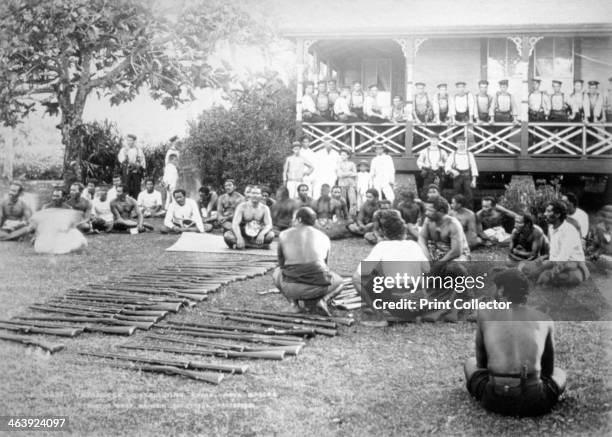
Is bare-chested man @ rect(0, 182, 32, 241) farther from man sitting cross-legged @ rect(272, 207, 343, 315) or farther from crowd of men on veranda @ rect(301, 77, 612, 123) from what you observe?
crowd of men on veranda @ rect(301, 77, 612, 123)

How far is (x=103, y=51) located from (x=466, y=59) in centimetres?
823

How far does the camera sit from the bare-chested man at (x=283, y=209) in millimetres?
7148

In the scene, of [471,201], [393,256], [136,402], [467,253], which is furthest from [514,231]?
[136,402]

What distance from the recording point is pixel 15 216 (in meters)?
5.34

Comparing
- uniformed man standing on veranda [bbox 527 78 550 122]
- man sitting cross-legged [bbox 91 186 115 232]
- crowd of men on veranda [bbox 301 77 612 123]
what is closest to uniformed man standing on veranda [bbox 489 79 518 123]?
crowd of men on veranda [bbox 301 77 612 123]

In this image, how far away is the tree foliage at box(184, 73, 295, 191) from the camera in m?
5.56

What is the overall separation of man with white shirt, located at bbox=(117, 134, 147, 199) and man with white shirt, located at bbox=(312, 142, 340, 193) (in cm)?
290

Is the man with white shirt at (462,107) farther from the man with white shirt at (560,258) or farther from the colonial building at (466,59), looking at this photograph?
the man with white shirt at (560,258)

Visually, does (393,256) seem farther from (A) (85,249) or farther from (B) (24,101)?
(B) (24,101)

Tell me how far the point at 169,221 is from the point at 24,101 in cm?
177

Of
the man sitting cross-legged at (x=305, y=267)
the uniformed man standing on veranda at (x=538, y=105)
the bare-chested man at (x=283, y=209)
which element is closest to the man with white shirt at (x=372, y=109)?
the uniformed man standing on veranda at (x=538, y=105)

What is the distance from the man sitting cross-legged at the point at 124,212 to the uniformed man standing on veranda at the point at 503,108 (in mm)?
5875

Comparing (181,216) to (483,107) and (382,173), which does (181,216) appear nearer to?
(382,173)

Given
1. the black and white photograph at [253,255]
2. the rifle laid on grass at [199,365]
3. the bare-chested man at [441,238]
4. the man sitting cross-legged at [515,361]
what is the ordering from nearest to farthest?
the man sitting cross-legged at [515,361]
the black and white photograph at [253,255]
the rifle laid on grass at [199,365]
the bare-chested man at [441,238]
